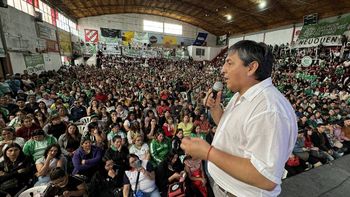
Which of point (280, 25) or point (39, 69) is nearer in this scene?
point (39, 69)

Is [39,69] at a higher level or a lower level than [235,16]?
lower

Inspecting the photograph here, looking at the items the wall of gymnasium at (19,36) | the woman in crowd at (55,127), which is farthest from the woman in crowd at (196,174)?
the wall of gymnasium at (19,36)

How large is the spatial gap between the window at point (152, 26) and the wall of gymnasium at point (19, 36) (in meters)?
14.4

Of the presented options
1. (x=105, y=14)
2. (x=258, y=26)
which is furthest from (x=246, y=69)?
(x=105, y=14)

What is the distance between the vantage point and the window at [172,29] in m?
25.2

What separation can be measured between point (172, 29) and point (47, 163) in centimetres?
2528

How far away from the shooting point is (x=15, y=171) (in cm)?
259

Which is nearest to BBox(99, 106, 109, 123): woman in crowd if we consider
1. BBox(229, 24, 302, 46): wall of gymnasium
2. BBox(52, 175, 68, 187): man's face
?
BBox(52, 175, 68, 187): man's face

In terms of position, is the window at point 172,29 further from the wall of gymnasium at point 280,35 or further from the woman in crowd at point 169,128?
the woman in crowd at point 169,128

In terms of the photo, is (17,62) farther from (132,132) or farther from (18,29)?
(132,132)

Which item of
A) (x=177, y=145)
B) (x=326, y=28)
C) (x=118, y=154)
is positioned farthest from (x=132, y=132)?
(x=326, y=28)

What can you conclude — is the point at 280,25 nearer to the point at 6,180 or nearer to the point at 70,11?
the point at 70,11

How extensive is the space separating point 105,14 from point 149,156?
76.9ft

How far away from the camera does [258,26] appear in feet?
66.8
